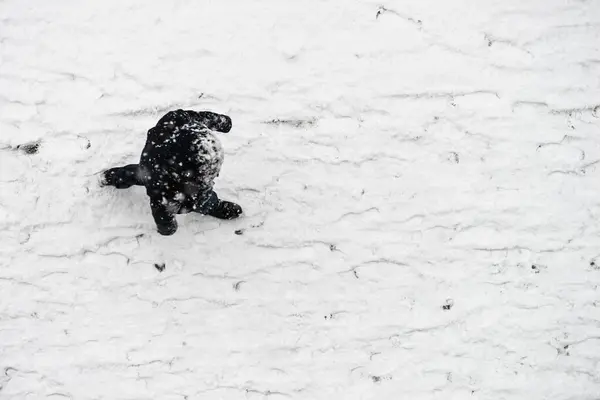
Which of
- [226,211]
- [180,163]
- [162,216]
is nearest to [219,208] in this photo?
[226,211]

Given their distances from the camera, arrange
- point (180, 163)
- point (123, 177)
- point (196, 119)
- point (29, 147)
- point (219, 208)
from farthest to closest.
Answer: point (29, 147)
point (219, 208)
point (123, 177)
point (196, 119)
point (180, 163)

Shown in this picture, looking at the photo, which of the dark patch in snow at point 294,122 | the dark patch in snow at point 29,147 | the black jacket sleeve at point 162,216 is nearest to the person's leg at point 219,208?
the black jacket sleeve at point 162,216

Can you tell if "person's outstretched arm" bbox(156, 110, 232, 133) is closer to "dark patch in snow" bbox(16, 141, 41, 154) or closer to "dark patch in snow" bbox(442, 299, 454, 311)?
"dark patch in snow" bbox(16, 141, 41, 154)

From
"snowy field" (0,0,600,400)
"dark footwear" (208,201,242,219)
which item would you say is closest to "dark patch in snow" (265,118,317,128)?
"snowy field" (0,0,600,400)

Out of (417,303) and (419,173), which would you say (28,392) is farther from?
(419,173)

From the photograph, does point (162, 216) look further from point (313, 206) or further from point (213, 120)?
point (313, 206)

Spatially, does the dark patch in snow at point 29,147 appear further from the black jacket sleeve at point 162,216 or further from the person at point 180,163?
the black jacket sleeve at point 162,216
